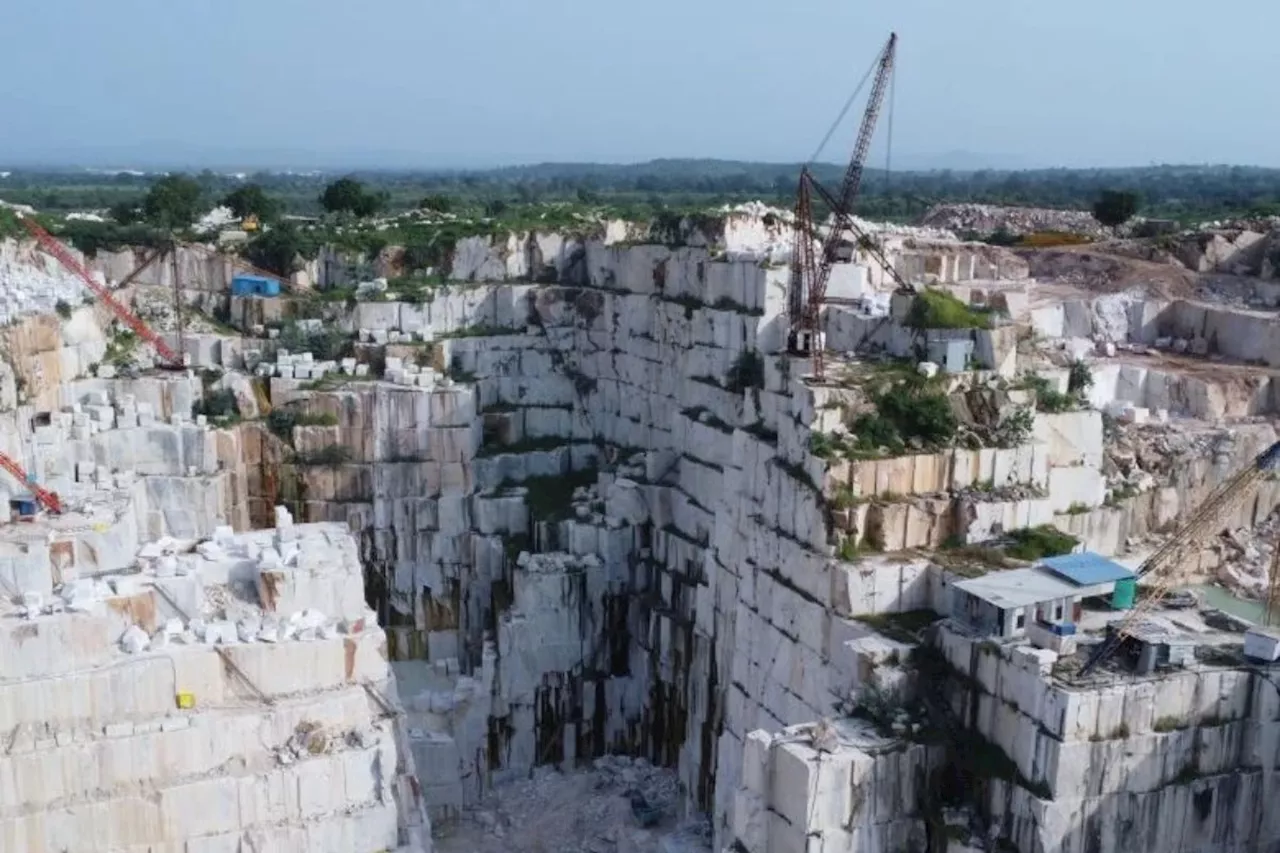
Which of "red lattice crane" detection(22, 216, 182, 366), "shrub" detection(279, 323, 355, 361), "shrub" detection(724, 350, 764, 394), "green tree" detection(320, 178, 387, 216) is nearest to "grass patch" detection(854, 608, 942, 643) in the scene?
"shrub" detection(724, 350, 764, 394)

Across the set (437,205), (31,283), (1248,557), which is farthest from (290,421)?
(1248,557)

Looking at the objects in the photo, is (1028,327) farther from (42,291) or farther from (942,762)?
(42,291)

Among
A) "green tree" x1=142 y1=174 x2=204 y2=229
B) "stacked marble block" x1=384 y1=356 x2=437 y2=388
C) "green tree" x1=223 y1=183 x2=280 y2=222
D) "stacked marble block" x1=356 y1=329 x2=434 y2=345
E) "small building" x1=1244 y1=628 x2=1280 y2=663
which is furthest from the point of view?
"green tree" x1=223 y1=183 x2=280 y2=222

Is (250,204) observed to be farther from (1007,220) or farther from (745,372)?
(1007,220)

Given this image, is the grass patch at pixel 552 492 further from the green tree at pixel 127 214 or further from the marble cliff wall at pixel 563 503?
the green tree at pixel 127 214

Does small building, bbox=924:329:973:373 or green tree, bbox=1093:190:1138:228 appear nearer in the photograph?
small building, bbox=924:329:973:373

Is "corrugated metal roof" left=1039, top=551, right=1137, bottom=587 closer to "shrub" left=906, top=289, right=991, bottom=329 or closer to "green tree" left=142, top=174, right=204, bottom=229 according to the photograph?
"shrub" left=906, top=289, right=991, bottom=329

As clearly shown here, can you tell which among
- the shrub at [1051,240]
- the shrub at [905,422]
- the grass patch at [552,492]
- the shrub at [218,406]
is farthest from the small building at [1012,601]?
the shrub at [1051,240]
